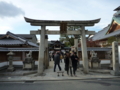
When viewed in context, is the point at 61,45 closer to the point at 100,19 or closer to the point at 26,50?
the point at 26,50

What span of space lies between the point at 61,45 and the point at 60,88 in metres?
27.0

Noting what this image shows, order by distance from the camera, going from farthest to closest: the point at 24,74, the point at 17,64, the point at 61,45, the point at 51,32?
the point at 61,45 → the point at 17,64 → the point at 51,32 → the point at 24,74

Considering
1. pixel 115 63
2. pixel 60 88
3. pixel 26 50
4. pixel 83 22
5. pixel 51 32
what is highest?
pixel 83 22

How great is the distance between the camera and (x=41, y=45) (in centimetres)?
913

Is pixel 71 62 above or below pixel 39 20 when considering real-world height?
below

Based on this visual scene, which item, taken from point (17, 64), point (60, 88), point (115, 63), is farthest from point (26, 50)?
point (115, 63)

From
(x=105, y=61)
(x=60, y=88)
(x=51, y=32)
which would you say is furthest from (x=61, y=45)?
(x=60, y=88)

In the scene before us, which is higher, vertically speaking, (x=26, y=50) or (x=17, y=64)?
(x=26, y=50)

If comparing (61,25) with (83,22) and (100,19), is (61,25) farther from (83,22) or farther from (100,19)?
(100,19)

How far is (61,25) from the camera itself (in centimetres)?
922

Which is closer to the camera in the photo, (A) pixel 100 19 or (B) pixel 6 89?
(B) pixel 6 89

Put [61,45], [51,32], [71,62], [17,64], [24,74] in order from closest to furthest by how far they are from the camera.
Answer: [71,62]
[24,74]
[51,32]
[17,64]
[61,45]

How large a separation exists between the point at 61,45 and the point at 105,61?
20.1m

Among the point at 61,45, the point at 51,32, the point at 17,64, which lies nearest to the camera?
the point at 51,32
